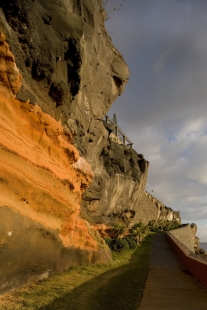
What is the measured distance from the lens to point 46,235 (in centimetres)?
874

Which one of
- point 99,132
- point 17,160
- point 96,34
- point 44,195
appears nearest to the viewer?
point 17,160

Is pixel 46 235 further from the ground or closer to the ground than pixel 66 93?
Answer: closer to the ground

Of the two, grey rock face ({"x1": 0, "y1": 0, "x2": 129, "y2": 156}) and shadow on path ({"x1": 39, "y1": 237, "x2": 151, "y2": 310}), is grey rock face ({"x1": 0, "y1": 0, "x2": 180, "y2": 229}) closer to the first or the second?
grey rock face ({"x1": 0, "y1": 0, "x2": 129, "y2": 156})

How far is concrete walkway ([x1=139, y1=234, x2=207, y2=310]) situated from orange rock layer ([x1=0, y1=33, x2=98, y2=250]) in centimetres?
360

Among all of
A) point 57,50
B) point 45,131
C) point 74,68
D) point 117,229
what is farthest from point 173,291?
point 117,229

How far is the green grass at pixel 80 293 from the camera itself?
670 centimetres

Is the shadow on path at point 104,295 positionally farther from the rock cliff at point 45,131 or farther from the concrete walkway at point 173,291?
the rock cliff at point 45,131

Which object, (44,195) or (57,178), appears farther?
(57,178)

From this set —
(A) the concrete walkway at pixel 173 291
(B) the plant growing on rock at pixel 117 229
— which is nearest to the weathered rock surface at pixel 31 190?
(A) the concrete walkway at pixel 173 291

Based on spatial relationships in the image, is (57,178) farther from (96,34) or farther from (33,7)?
(96,34)

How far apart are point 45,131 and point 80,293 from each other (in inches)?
193

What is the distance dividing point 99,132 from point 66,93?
7.79 m

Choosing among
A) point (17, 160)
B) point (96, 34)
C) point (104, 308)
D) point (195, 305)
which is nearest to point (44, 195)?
point (17, 160)

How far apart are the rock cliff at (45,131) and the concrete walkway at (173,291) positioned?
2955mm
